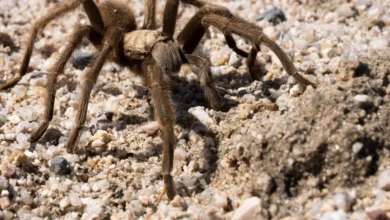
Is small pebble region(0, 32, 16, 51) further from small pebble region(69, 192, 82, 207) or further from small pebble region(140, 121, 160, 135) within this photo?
small pebble region(69, 192, 82, 207)

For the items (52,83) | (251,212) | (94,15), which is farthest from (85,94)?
(251,212)

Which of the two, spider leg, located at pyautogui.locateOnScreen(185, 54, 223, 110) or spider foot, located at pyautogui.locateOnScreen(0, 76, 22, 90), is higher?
spider foot, located at pyautogui.locateOnScreen(0, 76, 22, 90)

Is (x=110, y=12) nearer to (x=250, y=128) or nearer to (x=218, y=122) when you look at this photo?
(x=218, y=122)

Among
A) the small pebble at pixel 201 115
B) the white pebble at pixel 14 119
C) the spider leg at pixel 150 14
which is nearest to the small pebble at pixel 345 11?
the spider leg at pixel 150 14

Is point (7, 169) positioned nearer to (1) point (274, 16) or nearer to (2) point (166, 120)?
(2) point (166, 120)

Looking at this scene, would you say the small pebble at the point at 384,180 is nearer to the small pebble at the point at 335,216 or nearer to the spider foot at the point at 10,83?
the small pebble at the point at 335,216

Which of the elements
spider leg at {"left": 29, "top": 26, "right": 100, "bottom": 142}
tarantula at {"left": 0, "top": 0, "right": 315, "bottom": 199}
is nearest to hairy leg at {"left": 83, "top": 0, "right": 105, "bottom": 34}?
tarantula at {"left": 0, "top": 0, "right": 315, "bottom": 199}

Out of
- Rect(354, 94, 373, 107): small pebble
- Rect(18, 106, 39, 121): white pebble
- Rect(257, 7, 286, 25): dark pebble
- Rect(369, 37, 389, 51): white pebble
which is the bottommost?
Rect(354, 94, 373, 107): small pebble

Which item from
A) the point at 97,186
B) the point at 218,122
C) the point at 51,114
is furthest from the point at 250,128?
the point at 51,114
